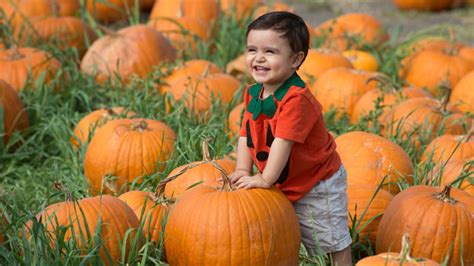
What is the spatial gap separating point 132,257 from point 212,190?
0.44 meters

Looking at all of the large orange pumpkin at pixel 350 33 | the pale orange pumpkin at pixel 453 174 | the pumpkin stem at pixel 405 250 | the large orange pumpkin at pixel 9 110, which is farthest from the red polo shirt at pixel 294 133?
the large orange pumpkin at pixel 350 33

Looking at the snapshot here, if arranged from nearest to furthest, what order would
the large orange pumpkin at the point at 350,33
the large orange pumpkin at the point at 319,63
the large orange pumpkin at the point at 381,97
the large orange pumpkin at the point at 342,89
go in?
the large orange pumpkin at the point at 381,97 < the large orange pumpkin at the point at 342,89 < the large orange pumpkin at the point at 319,63 < the large orange pumpkin at the point at 350,33

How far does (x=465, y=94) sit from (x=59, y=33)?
334cm

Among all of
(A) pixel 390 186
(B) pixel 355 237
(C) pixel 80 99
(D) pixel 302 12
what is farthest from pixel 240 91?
(D) pixel 302 12

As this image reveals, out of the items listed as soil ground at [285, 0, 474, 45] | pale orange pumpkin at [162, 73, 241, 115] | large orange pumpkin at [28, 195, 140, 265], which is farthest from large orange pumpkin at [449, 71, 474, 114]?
soil ground at [285, 0, 474, 45]

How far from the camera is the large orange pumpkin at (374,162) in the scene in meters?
4.31

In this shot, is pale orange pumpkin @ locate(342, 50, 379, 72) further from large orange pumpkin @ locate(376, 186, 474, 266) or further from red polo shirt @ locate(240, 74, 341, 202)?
red polo shirt @ locate(240, 74, 341, 202)

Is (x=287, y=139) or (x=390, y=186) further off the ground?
(x=287, y=139)

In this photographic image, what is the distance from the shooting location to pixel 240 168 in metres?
3.58

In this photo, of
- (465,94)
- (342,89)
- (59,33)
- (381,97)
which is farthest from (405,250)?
(59,33)

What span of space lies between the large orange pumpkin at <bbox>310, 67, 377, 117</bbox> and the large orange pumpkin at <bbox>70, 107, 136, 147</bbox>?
56.5 inches

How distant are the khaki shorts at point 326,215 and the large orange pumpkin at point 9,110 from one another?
8.59 ft

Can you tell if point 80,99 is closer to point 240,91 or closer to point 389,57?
point 240,91

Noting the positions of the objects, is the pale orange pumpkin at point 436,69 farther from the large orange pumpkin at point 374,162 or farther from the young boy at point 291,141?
the young boy at point 291,141
